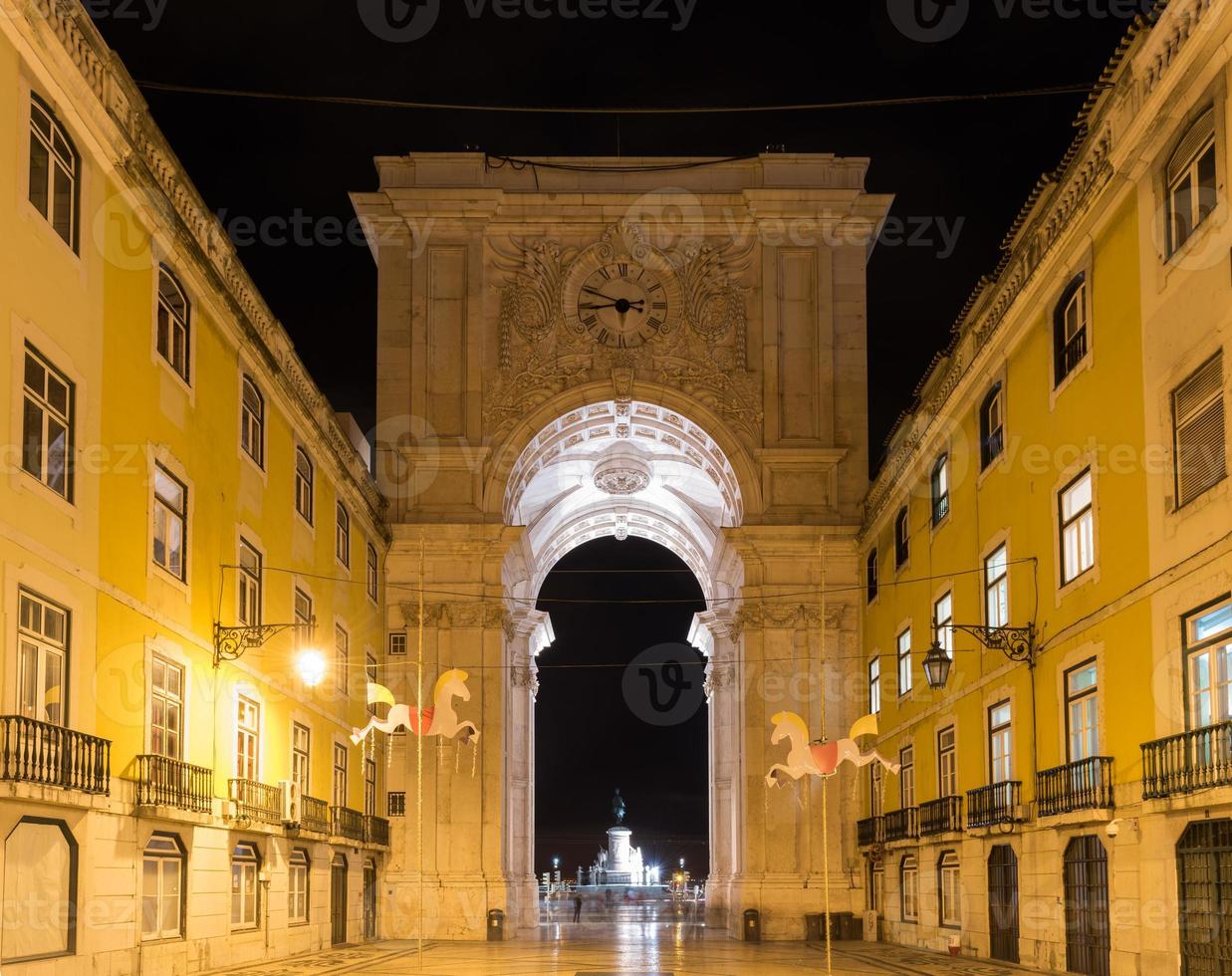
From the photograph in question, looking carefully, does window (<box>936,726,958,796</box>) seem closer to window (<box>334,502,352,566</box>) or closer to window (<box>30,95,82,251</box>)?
window (<box>334,502,352,566</box>)

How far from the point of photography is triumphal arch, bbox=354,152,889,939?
4256 centimetres

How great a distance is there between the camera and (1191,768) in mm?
17391

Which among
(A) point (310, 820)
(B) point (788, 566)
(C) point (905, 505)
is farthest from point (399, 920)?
(C) point (905, 505)

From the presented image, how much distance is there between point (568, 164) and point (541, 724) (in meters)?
52.8

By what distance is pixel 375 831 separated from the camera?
130 ft

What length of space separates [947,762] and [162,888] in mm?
15930

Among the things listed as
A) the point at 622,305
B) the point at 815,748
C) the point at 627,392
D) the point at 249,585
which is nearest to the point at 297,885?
the point at 249,585

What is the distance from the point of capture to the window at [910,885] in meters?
35.1

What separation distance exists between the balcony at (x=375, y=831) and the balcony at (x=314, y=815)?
17.4 ft

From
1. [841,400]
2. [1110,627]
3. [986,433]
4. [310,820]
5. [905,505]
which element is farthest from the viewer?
[841,400]

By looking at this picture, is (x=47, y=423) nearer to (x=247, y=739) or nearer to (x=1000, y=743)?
(x=247, y=739)

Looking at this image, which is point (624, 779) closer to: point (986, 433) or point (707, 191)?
point (707, 191)

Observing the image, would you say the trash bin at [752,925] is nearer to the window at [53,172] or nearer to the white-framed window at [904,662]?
the white-framed window at [904,662]
